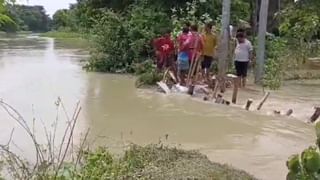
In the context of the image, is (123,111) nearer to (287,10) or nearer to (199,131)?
(199,131)

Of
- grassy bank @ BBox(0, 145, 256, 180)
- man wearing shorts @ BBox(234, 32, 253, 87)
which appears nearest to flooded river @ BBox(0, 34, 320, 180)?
man wearing shorts @ BBox(234, 32, 253, 87)

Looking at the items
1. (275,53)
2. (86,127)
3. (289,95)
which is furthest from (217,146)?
(275,53)

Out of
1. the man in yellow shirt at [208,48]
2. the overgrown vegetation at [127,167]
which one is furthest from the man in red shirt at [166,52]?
the overgrown vegetation at [127,167]

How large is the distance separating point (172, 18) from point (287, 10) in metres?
3.96

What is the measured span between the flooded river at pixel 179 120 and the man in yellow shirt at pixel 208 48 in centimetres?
112

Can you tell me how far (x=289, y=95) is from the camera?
50.7ft

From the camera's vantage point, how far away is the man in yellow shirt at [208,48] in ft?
49.5

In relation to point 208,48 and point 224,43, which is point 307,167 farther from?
point 224,43

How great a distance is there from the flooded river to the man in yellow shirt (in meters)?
1.12

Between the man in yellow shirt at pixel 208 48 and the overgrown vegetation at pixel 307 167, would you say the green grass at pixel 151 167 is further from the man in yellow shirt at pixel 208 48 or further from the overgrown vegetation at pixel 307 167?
the man in yellow shirt at pixel 208 48

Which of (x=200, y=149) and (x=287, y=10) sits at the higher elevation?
(x=287, y=10)

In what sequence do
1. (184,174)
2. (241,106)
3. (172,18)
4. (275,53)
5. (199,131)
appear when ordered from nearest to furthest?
(184,174)
(199,131)
(241,106)
(275,53)
(172,18)

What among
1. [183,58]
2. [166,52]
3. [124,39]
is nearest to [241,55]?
[183,58]

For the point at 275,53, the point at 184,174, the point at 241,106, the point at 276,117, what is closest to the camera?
the point at 184,174
